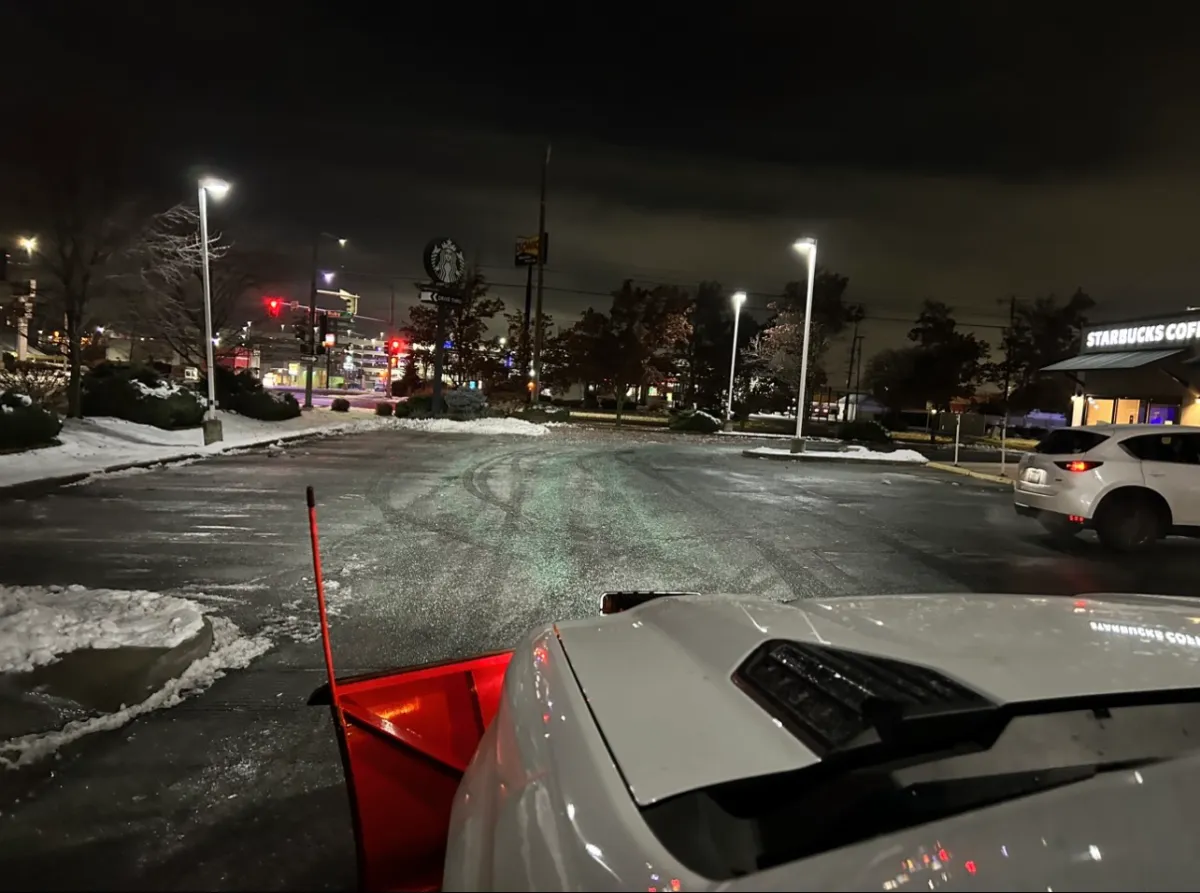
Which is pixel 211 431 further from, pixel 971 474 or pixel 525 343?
pixel 525 343

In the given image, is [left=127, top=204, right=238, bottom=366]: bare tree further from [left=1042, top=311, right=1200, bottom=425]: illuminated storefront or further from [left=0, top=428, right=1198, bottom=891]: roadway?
[left=1042, top=311, right=1200, bottom=425]: illuminated storefront

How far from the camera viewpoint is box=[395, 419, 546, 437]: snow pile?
104ft

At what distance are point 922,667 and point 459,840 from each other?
112cm

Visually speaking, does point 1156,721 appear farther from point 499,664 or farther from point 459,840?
point 499,664

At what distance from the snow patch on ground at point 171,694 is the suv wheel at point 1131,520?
33.4 feet

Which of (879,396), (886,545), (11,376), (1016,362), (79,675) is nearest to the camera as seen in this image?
(79,675)

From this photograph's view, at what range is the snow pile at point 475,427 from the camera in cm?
3156

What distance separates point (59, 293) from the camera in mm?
22578

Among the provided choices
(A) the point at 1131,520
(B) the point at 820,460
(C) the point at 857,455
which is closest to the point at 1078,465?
(A) the point at 1131,520

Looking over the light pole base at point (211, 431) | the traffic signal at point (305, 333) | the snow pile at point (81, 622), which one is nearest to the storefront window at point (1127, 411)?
the light pole base at point (211, 431)

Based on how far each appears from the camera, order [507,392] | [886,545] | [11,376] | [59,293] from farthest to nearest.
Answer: [507,392]
[11,376]
[59,293]
[886,545]

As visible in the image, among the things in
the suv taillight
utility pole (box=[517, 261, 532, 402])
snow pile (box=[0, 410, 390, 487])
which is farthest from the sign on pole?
the suv taillight

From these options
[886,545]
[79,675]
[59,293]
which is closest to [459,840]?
[79,675]

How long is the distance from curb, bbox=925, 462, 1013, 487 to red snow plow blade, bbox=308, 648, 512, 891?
20.9m
